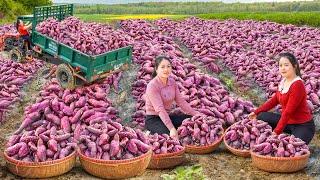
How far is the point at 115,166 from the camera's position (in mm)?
6957

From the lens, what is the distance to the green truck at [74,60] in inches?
414

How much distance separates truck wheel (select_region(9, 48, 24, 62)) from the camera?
1324 cm

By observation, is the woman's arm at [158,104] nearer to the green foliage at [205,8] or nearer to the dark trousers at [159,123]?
the dark trousers at [159,123]

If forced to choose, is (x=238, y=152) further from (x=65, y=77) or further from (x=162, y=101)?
(x=65, y=77)

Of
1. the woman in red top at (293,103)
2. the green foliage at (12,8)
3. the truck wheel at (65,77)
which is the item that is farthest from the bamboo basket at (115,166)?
the green foliage at (12,8)

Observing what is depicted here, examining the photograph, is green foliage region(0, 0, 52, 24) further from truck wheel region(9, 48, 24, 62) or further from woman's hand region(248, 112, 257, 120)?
woman's hand region(248, 112, 257, 120)

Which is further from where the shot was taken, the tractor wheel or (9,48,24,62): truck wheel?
(9,48,24,62): truck wheel

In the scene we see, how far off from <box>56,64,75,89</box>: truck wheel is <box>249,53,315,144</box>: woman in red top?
396cm

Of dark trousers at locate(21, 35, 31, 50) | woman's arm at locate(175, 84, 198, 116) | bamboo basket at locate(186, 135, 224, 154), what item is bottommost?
bamboo basket at locate(186, 135, 224, 154)

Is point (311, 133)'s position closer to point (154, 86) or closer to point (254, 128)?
point (254, 128)

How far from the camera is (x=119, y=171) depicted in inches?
276

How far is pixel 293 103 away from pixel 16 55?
7798mm

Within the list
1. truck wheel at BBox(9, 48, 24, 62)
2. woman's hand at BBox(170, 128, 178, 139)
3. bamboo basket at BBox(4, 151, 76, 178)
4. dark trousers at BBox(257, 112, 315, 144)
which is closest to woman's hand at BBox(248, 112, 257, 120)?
dark trousers at BBox(257, 112, 315, 144)

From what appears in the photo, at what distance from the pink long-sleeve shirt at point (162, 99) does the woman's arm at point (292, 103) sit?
146cm
